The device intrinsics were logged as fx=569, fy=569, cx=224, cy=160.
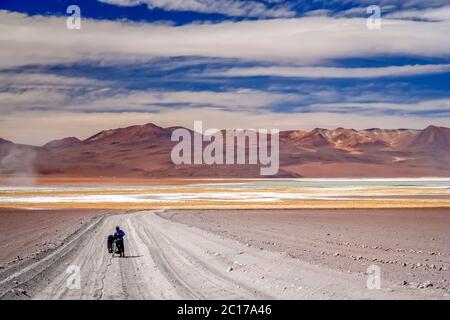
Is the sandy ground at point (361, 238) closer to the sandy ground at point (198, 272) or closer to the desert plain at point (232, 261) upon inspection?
the desert plain at point (232, 261)

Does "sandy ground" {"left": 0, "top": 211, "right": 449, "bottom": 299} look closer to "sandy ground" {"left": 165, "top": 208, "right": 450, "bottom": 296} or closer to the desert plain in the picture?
the desert plain

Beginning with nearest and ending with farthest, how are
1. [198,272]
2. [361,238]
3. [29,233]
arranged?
[198,272], [361,238], [29,233]

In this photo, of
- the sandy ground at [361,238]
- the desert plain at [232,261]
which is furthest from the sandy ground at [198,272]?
the sandy ground at [361,238]

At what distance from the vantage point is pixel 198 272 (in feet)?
47.9

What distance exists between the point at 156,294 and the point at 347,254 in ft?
29.2

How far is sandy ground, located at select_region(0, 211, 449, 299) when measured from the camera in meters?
11.6

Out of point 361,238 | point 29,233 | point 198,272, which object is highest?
point 198,272

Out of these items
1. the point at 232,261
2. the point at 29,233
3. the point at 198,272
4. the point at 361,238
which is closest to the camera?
the point at 198,272

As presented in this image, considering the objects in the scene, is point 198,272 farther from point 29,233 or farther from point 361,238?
point 29,233

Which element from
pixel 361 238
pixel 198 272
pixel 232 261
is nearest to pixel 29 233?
pixel 232 261

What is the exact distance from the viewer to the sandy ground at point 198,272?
38.2ft

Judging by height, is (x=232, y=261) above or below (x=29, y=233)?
above
